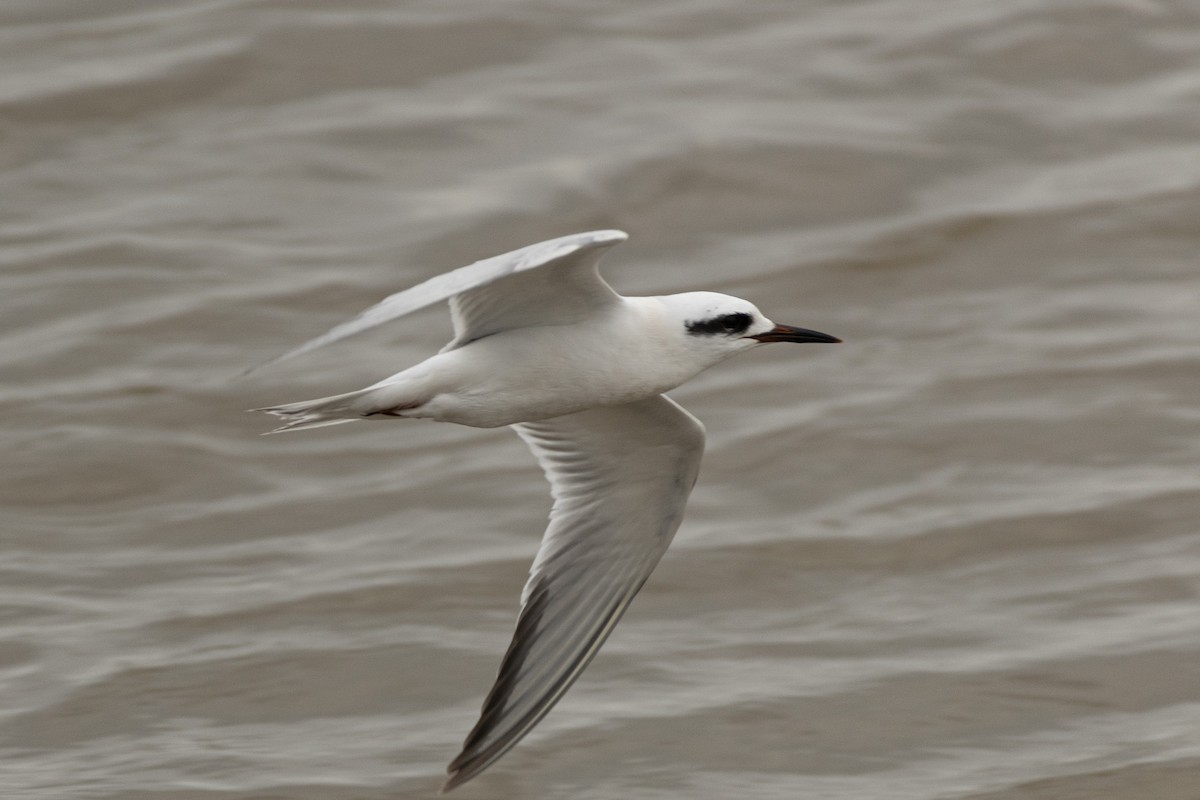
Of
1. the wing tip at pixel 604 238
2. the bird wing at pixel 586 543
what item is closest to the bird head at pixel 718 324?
the bird wing at pixel 586 543

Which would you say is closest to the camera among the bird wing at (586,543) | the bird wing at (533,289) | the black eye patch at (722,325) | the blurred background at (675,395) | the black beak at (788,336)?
the bird wing at (533,289)

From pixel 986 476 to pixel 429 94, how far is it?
618 centimetres

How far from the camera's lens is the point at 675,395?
13180 millimetres

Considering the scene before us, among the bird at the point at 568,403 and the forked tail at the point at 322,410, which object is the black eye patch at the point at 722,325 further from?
the forked tail at the point at 322,410

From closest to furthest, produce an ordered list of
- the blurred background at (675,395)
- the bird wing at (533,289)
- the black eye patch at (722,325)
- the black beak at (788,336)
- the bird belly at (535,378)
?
the bird wing at (533,289) → the bird belly at (535,378) → the black eye patch at (722,325) → the black beak at (788,336) → the blurred background at (675,395)

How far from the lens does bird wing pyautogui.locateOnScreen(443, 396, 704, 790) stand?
8039 millimetres

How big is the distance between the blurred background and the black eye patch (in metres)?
2.76

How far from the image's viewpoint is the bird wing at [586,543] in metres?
8.04

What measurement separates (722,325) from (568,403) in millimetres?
628

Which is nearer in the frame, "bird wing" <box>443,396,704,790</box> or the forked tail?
the forked tail

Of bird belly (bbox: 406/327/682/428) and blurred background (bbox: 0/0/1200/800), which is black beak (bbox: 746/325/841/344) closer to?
bird belly (bbox: 406/327/682/428)

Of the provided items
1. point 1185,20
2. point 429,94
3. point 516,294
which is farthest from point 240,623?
point 1185,20

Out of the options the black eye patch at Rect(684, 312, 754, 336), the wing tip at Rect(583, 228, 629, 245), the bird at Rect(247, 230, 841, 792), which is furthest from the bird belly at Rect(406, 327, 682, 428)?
the wing tip at Rect(583, 228, 629, 245)

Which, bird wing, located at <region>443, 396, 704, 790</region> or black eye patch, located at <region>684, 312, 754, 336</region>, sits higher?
black eye patch, located at <region>684, 312, 754, 336</region>
